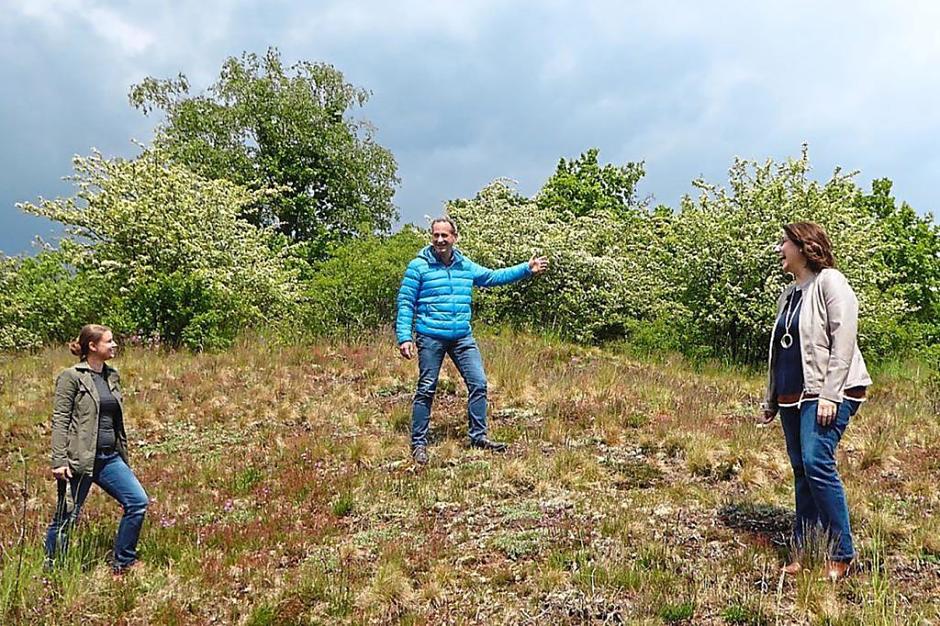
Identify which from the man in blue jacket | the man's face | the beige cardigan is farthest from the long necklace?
the man's face

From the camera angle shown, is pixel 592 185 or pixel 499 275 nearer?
pixel 499 275

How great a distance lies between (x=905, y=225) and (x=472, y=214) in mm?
19020

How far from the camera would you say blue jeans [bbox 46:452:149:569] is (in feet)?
14.6

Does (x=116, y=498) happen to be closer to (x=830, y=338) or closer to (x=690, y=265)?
(x=830, y=338)

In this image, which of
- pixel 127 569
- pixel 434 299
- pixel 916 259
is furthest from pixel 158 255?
pixel 916 259

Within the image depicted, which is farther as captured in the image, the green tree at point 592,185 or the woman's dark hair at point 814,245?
the green tree at point 592,185

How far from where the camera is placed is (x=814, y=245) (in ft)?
12.7

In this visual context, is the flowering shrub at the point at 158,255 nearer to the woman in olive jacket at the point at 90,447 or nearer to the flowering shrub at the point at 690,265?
the flowering shrub at the point at 690,265

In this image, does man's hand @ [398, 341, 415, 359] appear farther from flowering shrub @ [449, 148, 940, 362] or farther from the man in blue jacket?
flowering shrub @ [449, 148, 940, 362]

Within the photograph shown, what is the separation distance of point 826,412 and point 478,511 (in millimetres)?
2744

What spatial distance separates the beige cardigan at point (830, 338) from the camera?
3691 millimetres

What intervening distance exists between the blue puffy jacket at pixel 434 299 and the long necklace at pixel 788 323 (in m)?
3.13

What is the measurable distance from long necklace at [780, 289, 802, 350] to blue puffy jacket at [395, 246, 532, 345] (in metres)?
3.13

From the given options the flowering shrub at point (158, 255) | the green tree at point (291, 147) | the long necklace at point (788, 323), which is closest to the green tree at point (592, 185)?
the green tree at point (291, 147)
